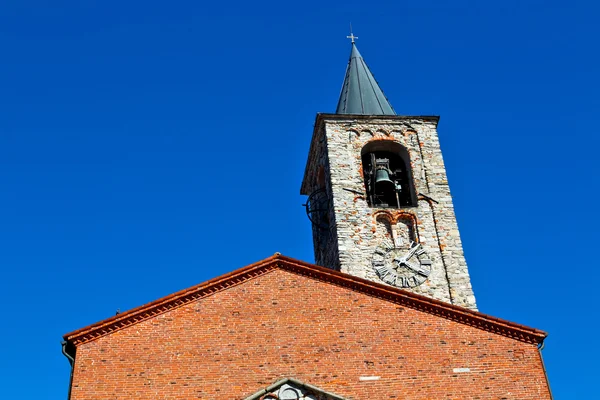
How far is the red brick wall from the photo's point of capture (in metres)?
12.2

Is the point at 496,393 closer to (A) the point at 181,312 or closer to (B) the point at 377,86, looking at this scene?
(A) the point at 181,312


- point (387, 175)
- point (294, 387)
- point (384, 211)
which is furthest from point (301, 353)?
point (387, 175)

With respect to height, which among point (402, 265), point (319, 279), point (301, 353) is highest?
point (402, 265)

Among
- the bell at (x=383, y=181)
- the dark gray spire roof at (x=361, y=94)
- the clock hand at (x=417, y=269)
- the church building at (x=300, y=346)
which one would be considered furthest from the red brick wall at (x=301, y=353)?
the dark gray spire roof at (x=361, y=94)

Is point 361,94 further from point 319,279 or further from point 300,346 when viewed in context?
point 300,346

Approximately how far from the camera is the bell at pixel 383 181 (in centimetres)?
2005

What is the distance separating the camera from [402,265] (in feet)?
61.4

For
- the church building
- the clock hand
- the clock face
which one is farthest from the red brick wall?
the clock hand

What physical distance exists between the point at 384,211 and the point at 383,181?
35.9 inches

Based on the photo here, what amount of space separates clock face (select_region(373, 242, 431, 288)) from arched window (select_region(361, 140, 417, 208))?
4.44 feet

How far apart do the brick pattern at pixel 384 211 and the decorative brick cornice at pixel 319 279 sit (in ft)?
14.6

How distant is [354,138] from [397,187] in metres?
1.85

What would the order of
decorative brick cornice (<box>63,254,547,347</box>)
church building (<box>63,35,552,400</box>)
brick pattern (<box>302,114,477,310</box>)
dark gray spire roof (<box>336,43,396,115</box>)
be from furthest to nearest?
dark gray spire roof (<box>336,43,396,115</box>)
brick pattern (<box>302,114,477,310</box>)
decorative brick cornice (<box>63,254,547,347</box>)
church building (<box>63,35,552,400</box>)

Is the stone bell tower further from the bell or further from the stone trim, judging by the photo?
the stone trim
